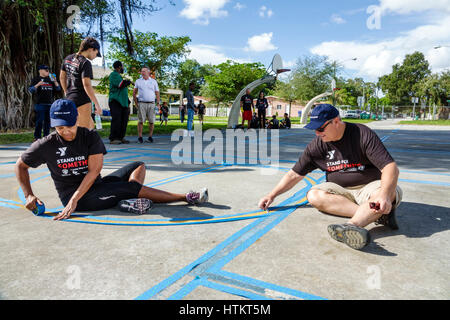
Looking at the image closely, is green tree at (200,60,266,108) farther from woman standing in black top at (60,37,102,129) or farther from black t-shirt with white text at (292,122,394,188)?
black t-shirt with white text at (292,122,394,188)

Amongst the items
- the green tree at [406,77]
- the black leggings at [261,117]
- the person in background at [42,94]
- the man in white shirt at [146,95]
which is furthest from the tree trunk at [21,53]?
Answer: the green tree at [406,77]

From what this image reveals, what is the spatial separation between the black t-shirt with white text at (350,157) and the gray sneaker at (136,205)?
155 centimetres

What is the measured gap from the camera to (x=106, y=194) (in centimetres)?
300

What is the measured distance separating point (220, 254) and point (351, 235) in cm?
97

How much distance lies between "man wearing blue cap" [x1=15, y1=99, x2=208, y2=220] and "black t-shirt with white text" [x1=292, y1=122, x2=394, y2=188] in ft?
5.74

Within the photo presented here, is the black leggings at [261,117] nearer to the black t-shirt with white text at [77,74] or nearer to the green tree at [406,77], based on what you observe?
the black t-shirt with white text at [77,74]

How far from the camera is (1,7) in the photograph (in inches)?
422

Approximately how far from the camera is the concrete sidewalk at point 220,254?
169cm

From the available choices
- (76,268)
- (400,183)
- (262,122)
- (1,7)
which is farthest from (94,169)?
(262,122)

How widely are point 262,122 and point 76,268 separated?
14.9m

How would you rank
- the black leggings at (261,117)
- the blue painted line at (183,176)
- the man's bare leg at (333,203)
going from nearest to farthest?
the man's bare leg at (333,203) → the blue painted line at (183,176) → the black leggings at (261,117)

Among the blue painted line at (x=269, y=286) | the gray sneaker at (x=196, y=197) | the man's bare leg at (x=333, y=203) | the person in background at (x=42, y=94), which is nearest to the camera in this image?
the blue painted line at (x=269, y=286)

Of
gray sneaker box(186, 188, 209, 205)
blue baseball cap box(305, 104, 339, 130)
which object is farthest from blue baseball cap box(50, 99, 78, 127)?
blue baseball cap box(305, 104, 339, 130)

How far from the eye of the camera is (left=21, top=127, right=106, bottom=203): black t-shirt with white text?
2750 mm
